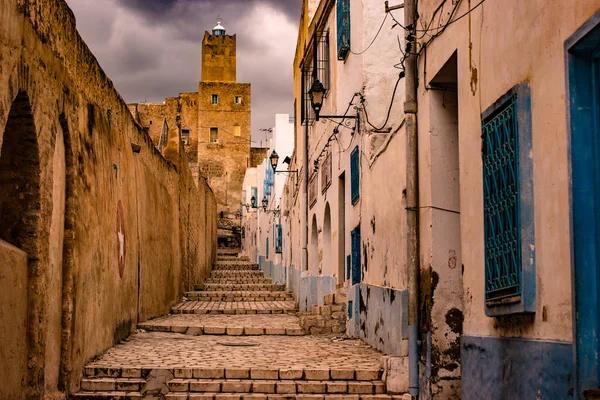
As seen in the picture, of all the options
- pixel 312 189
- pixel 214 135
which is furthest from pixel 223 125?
pixel 312 189

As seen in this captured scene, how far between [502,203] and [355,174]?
731cm

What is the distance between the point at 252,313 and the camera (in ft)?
62.5

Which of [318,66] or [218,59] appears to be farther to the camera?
[218,59]

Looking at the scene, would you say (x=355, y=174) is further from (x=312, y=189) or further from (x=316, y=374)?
(x=312, y=189)

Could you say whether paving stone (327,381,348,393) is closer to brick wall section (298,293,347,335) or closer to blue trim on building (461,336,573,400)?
blue trim on building (461,336,573,400)

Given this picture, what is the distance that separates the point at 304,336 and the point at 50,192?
24.3ft

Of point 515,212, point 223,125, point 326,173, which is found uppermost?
point 223,125

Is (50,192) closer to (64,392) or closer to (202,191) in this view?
(64,392)

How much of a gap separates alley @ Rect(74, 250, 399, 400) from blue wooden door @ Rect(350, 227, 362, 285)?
101 cm

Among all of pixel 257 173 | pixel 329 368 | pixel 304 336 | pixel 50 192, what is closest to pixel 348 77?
pixel 304 336

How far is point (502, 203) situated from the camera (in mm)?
5770

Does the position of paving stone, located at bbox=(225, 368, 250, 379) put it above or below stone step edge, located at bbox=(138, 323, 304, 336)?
below

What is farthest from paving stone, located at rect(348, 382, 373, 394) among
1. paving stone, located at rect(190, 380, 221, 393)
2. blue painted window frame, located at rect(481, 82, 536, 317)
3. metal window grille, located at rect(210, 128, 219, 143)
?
metal window grille, located at rect(210, 128, 219, 143)

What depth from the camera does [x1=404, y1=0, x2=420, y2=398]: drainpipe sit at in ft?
26.9
